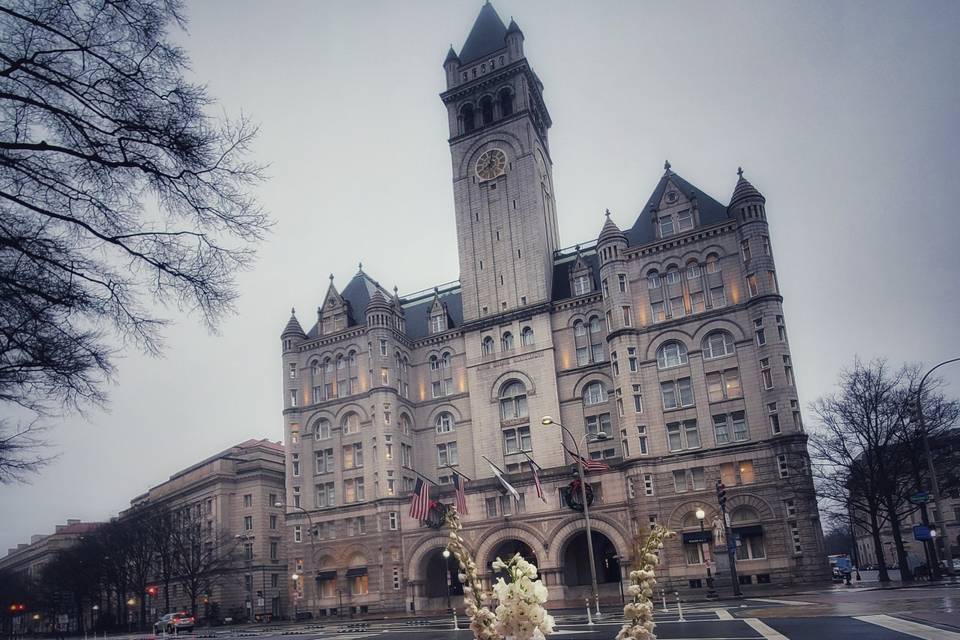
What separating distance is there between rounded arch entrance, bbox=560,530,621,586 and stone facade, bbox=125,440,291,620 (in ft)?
113

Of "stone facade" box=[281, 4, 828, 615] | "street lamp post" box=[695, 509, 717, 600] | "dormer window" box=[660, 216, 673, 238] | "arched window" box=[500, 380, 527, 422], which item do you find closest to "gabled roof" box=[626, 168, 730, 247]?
"stone facade" box=[281, 4, 828, 615]

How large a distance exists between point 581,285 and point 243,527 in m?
49.7

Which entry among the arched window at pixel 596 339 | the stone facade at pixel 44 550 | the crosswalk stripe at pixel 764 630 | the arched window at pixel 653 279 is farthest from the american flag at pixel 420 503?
the stone facade at pixel 44 550

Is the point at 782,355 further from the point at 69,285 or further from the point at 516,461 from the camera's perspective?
the point at 69,285

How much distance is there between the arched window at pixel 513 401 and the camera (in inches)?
2484

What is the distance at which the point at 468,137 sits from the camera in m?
72.2

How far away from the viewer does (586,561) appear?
6056cm

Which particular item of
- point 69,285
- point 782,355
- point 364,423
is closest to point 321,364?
point 364,423

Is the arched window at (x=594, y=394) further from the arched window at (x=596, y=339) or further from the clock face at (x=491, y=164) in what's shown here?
the clock face at (x=491, y=164)

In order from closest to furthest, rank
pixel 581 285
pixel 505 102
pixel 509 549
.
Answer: pixel 509 549
pixel 581 285
pixel 505 102

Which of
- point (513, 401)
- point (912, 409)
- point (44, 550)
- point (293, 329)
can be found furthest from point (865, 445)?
point (44, 550)

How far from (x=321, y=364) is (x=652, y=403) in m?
32.7

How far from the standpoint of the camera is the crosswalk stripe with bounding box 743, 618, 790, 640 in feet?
64.6

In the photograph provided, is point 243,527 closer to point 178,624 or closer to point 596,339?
point 178,624
